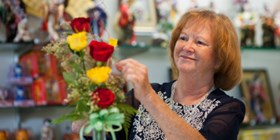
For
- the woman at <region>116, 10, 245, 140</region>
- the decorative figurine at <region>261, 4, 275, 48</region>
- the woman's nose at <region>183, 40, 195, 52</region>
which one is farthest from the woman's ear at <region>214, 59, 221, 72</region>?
the decorative figurine at <region>261, 4, 275, 48</region>

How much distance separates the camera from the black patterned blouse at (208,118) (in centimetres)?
141

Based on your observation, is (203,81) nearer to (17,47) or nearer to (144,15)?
(17,47)

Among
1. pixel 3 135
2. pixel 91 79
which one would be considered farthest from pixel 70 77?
pixel 3 135

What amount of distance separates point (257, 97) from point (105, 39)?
1341 mm

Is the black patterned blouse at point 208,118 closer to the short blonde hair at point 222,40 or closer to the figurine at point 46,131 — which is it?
the short blonde hair at point 222,40

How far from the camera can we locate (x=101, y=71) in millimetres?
1081

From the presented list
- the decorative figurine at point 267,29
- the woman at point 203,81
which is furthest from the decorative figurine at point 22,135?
the decorative figurine at point 267,29

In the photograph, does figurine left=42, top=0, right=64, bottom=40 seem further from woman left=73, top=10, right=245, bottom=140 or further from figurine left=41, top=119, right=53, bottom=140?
woman left=73, top=10, right=245, bottom=140

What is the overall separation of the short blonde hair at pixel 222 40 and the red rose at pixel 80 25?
0.48m

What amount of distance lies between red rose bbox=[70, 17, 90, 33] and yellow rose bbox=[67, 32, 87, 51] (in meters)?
0.03

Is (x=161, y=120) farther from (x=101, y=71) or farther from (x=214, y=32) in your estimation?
(x=214, y=32)

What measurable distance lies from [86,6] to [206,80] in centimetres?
125

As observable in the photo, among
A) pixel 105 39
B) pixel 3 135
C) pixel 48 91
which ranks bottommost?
pixel 3 135

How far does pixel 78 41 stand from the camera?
110cm
